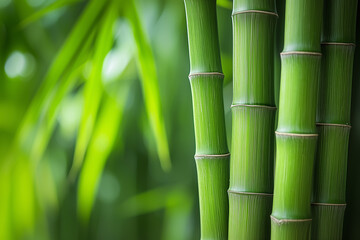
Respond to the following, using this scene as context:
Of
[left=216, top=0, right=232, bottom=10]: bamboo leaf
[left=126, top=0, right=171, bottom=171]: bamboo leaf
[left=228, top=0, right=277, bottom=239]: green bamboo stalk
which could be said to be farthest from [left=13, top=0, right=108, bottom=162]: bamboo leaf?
[left=228, top=0, right=277, bottom=239]: green bamboo stalk

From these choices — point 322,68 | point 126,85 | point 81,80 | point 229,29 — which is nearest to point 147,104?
point 126,85

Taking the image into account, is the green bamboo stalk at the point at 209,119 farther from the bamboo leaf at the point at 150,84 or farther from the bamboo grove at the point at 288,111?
the bamboo leaf at the point at 150,84

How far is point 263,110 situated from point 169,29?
48 cm

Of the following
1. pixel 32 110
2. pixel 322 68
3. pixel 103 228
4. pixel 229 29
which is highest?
pixel 229 29

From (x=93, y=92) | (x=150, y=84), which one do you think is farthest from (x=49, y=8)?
(x=150, y=84)

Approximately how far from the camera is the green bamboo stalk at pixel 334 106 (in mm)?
977

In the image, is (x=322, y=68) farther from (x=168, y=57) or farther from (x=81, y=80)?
(x=81, y=80)

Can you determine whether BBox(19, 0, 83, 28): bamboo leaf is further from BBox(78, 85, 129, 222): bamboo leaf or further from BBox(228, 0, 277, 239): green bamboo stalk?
BBox(228, 0, 277, 239): green bamboo stalk

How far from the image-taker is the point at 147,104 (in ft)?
4.29

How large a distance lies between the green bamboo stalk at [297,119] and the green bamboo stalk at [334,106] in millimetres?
73

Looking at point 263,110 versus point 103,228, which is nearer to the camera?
point 263,110

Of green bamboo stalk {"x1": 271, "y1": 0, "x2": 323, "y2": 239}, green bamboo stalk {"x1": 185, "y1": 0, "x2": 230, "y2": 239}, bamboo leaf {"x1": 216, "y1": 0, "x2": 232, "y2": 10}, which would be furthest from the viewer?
bamboo leaf {"x1": 216, "y1": 0, "x2": 232, "y2": 10}

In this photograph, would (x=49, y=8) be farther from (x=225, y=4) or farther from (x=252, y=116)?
(x=252, y=116)

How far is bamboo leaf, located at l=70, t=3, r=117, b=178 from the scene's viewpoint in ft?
4.33
